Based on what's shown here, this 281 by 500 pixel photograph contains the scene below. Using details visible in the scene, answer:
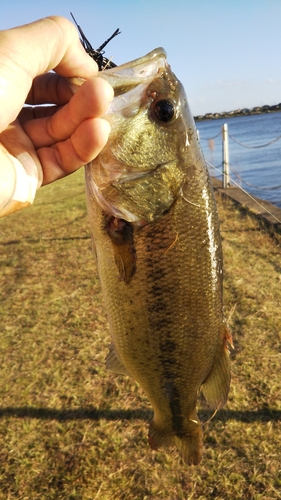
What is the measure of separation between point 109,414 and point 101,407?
117 mm

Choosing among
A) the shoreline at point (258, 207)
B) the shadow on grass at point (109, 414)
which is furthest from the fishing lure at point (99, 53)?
Result: the shoreline at point (258, 207)

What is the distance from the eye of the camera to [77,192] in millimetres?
13727

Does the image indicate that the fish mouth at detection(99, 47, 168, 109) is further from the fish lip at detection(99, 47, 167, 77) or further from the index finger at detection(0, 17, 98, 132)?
the index finger at detection(0, 17, 98, 132)

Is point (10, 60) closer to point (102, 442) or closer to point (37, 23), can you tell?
point (37, 23)

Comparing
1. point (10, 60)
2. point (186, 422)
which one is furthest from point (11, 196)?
point (186, 422)

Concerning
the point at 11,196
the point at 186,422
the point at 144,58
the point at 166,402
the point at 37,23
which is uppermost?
the point at 37,23

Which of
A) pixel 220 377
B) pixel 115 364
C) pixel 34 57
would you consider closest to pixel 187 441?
pixel 220 377

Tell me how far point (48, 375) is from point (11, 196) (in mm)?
2827

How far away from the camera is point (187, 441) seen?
2105 mm

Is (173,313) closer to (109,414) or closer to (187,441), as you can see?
(187,441)

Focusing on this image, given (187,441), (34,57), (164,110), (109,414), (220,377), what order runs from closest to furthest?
(34,57)
(164,110)
(220,377)
(187,441)
(109,414)

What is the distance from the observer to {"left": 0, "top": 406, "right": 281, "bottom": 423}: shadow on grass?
3506 mm

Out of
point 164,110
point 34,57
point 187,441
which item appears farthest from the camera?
point 187,441

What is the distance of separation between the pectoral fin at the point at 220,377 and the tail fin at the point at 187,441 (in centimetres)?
20
